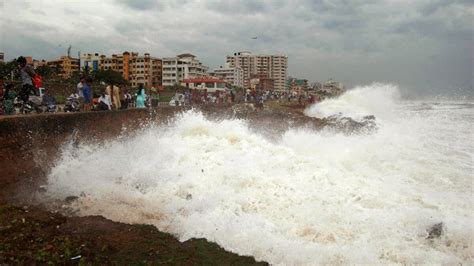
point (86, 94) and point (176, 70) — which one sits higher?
point (176, 70)

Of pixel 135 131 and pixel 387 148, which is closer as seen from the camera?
pixel 135 131

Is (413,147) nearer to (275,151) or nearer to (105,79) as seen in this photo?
(275,151)

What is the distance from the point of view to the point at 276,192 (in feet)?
26.6

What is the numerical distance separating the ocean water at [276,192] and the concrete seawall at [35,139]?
0.31 meters

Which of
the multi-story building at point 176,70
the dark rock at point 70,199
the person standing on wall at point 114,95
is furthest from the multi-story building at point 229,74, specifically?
the dark rock at point 70,199

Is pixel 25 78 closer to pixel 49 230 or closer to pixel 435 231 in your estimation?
pixel 49 230

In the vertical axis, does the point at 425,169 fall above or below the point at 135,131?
below

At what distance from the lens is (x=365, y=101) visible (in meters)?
34.3

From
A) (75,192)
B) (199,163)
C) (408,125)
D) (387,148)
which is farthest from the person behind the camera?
(408,125)

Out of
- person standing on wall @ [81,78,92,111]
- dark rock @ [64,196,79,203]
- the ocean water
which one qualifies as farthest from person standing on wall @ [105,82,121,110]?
dark rock @ [64,196,79,203]

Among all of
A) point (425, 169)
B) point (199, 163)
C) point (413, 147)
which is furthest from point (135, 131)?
point (413, 147)

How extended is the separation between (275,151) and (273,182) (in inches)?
92.4

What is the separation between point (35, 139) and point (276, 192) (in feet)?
17.3

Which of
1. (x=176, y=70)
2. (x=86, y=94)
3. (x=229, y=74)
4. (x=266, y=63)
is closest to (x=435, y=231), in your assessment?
(x=86, y=94)
